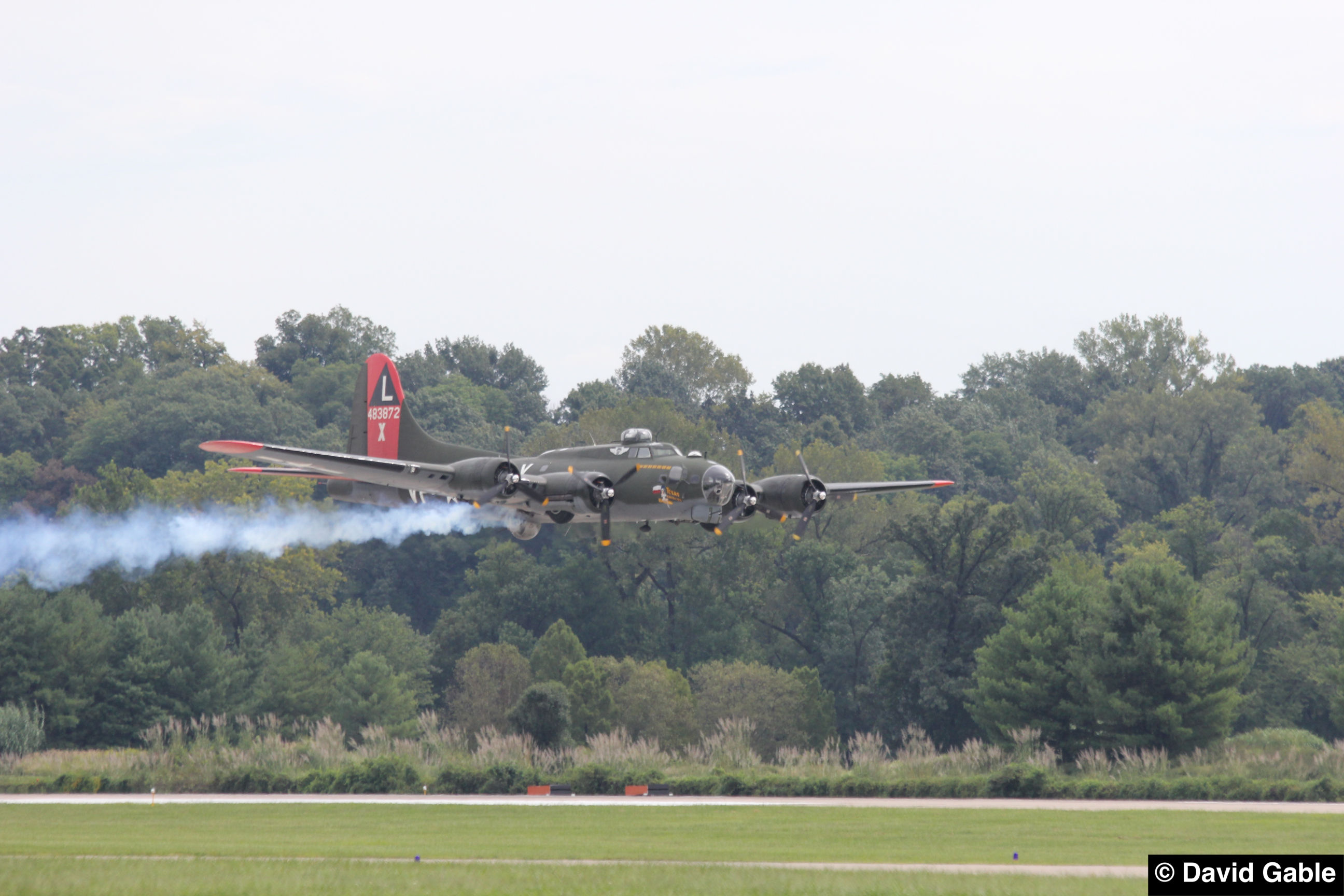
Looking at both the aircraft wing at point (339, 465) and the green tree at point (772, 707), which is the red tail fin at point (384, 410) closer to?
the aircraft wing at point (339, 465)

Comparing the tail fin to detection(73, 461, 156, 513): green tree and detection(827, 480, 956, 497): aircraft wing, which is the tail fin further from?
detection(73, 461, 156, 513): green tree

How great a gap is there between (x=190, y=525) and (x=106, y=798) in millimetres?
42373

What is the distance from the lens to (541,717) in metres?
71.2

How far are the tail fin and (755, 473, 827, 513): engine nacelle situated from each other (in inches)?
556

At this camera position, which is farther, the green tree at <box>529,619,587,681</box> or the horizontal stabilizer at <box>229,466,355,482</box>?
the green tree at <box>529,619,587,681</box>

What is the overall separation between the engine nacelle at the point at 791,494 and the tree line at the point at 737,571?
22580 millimetres

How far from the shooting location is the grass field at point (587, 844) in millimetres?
32344

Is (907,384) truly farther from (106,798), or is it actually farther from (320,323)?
(106,798)

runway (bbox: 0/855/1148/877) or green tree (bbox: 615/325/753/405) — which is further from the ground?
green tree (bbox: 615/325/753/405)

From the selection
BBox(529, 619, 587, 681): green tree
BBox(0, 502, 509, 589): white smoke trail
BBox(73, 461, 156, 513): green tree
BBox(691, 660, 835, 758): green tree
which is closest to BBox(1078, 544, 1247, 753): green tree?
BBox(691, 660, 835, 758): green tree

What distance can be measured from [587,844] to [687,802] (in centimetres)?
1316

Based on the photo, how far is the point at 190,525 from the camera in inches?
3925

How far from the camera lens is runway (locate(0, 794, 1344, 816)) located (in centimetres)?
4941

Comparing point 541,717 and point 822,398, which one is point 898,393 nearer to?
point 822,398
